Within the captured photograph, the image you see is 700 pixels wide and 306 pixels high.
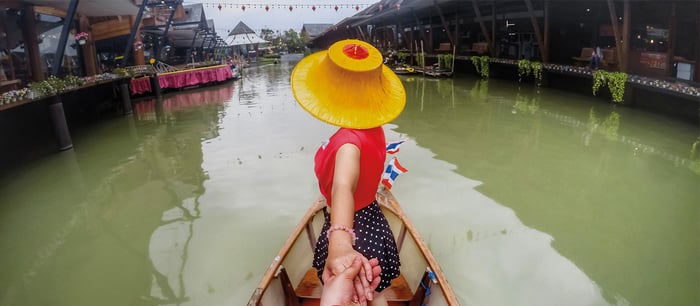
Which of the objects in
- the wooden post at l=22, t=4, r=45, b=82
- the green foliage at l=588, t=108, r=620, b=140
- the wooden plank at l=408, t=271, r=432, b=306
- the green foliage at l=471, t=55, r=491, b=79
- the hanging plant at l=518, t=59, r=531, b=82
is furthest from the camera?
the green foliage at l=471, t=55, r=491, b=79

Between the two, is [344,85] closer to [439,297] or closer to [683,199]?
[439,297]

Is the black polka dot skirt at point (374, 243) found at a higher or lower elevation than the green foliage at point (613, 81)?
higher

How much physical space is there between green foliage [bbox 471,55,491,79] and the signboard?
7594mm

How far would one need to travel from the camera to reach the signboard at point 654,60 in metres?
10.1

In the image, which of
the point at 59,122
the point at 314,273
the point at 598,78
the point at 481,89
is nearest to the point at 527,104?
the point at 598,78

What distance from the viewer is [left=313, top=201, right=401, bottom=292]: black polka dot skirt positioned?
6.18 ft

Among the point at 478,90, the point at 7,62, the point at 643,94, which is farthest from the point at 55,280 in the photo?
the point at 478,90

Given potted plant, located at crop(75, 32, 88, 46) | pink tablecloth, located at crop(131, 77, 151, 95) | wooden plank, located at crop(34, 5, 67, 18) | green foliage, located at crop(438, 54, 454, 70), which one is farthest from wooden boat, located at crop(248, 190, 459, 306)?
green foliage, located at crop(438, 54, 454, 70)

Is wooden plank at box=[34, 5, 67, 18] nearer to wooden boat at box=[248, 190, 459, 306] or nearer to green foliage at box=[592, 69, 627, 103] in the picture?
wooden boat at box=[248, 190, 459, 306]

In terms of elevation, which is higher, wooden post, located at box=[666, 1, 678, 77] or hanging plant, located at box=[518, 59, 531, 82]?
wooden post, located at box=[666, 1, 678, 77]

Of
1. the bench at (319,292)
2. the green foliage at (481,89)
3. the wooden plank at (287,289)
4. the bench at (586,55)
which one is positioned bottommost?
the green foliage at (481,89)

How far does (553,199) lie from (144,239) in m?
4.97

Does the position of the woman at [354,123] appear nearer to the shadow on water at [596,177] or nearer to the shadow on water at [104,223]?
the shadow on water at [104,223]

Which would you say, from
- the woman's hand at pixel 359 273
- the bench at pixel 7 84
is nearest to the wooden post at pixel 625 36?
the woman's hand at pixel 359 273
